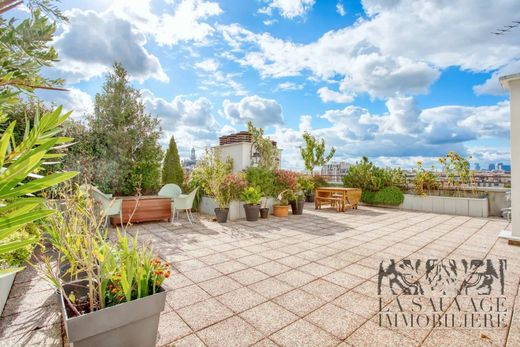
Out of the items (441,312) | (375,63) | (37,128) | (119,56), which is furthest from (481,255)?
(119,56)

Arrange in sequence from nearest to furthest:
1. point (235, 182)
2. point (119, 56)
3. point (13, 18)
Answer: point (13, 18) < point (235, 182) < point (119, 56)

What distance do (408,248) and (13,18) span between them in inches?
198

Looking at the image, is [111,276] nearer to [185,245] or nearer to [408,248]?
[185,245]

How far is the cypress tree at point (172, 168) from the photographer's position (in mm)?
8570

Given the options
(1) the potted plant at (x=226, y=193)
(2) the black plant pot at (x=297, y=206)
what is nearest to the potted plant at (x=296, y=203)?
(2) the black plant pot at (x=297, y=206)

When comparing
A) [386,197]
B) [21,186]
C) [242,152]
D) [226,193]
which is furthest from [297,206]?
[242,152]

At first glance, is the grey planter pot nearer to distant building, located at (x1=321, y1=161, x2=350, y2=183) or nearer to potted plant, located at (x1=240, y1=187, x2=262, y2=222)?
potted plant, located at (x1=240, y1=187, x2=262, y2=222)

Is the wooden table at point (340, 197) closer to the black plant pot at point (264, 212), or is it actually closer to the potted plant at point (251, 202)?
the black plant pot at point (264, 212)

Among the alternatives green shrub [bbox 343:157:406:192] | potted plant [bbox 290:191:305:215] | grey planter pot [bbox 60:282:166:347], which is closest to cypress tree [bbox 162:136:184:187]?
potted plant [bbox 290:191:305:215]

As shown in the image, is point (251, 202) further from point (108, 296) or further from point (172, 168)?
point (108, 296)

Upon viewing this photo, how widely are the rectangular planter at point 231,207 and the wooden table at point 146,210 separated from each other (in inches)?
51.0

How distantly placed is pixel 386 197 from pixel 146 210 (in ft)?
25.9

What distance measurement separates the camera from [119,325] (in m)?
1.46

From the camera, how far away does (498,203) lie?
7742mm
